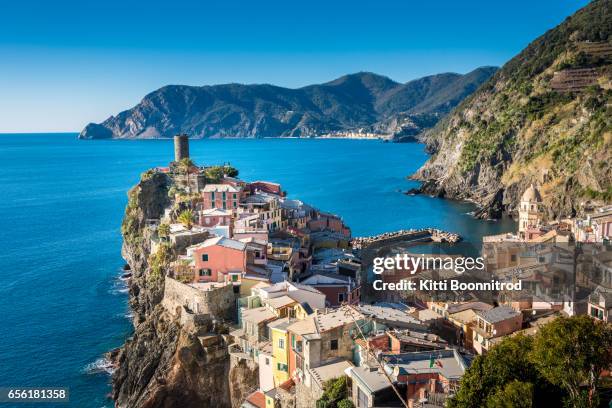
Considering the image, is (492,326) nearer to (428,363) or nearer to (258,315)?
(428,363)

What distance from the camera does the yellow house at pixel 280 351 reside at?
2586 centimetres

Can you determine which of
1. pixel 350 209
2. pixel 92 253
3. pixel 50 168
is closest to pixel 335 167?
pixel 350 209

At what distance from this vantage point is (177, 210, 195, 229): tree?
1897 inches

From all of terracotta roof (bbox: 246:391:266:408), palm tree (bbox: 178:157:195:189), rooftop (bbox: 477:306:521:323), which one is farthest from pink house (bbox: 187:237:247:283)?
palm tree (bbox: 178:157:195:189)

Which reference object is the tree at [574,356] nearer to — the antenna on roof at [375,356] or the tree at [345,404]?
the antenna on roof at [375,356]

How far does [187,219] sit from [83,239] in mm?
35298

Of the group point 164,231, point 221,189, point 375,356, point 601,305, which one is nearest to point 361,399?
point 375,356

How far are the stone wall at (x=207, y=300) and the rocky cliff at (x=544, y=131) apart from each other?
5629cm

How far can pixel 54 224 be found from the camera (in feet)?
281

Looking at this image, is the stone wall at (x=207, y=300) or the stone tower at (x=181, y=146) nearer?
the stone wall at (x=207, y=300)

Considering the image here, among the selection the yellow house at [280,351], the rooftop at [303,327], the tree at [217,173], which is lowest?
the yellow house at [280,351]

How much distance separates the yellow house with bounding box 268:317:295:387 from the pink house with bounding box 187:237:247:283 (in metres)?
10.3

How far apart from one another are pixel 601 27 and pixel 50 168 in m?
157

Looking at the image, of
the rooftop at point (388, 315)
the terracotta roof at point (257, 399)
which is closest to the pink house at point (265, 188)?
the rooftop at point (388, 315)
